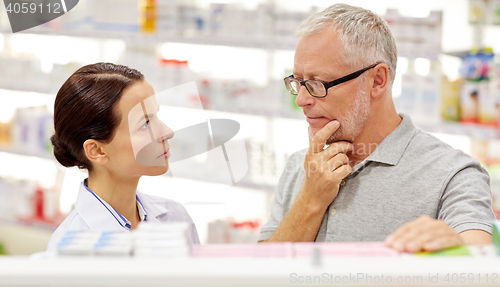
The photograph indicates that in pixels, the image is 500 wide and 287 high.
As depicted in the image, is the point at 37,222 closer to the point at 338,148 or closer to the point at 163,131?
the point at 163,131

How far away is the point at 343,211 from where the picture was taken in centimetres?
133

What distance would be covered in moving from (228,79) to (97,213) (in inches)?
73.7

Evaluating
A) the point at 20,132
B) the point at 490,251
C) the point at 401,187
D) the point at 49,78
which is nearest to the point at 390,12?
the point at 401,187

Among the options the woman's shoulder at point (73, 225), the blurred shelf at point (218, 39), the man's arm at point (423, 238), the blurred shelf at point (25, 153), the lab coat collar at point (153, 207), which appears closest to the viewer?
the man's arm at point (423, 238)

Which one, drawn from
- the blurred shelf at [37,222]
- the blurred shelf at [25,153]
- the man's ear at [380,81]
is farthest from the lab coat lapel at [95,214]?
the blurred shelf at [37,222]

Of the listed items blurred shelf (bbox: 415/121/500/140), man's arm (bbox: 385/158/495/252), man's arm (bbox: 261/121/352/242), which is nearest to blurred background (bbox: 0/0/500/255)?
blurred shelf (bbox: 415/121/500/140)

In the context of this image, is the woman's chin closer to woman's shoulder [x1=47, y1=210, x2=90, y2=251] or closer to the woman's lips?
the woman's lips

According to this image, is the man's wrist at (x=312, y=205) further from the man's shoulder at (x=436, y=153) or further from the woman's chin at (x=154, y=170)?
the woman's chin at (x=154, y=170)

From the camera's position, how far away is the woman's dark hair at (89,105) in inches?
46.6

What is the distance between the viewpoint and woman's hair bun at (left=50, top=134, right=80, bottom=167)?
128 cm

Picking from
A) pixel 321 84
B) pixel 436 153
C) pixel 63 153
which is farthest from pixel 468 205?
pixel 63 153

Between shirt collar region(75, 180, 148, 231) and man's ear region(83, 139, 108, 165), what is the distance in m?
0.10

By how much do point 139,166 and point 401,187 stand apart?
768 millimetres

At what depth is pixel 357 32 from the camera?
1.34 m
